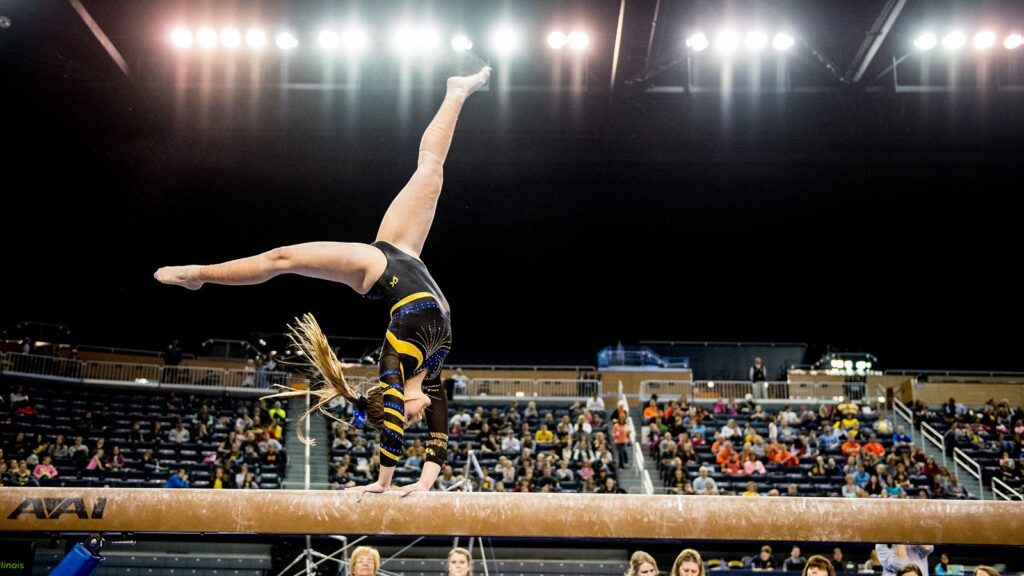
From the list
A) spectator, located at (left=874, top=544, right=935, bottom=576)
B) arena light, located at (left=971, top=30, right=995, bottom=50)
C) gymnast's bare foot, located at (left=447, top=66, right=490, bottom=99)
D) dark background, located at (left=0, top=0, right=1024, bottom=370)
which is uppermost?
arena light, located at (left=971, top=30, right=995, bottom=50)

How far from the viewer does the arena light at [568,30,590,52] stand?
1540cm

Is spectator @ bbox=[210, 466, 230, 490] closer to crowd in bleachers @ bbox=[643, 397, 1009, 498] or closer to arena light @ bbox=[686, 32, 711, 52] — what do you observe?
crowd in bleachers @ bbox=[643, 397, 1009, 498]

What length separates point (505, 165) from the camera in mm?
20016

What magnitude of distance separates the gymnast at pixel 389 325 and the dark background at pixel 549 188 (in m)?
10.9

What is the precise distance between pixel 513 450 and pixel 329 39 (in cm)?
874

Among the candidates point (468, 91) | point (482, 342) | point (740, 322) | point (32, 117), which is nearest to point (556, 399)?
point (482, 342)

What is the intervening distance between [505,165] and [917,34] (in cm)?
901

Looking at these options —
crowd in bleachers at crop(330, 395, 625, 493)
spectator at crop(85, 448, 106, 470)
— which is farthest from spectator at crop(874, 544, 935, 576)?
spectator at crop(85, 448, 106, 470)

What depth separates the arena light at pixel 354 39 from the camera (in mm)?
15374

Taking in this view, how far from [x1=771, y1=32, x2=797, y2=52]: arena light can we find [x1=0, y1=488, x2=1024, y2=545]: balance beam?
12.4 metres

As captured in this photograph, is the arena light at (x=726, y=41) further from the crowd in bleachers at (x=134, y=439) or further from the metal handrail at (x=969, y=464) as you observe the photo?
the crowd in bleachers at (x=134, y=439)

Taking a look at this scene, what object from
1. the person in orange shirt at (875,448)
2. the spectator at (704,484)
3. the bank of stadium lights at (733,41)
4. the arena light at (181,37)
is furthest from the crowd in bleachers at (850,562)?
the arena light at (181,37)

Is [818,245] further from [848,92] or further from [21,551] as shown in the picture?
[21,551]

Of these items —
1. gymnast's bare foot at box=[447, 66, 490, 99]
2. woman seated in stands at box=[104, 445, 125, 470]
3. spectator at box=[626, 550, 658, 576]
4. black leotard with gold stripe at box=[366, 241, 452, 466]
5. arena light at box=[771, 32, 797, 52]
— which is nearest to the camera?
black leotard with gold stripe at box=[366, 241, 452, 466]
